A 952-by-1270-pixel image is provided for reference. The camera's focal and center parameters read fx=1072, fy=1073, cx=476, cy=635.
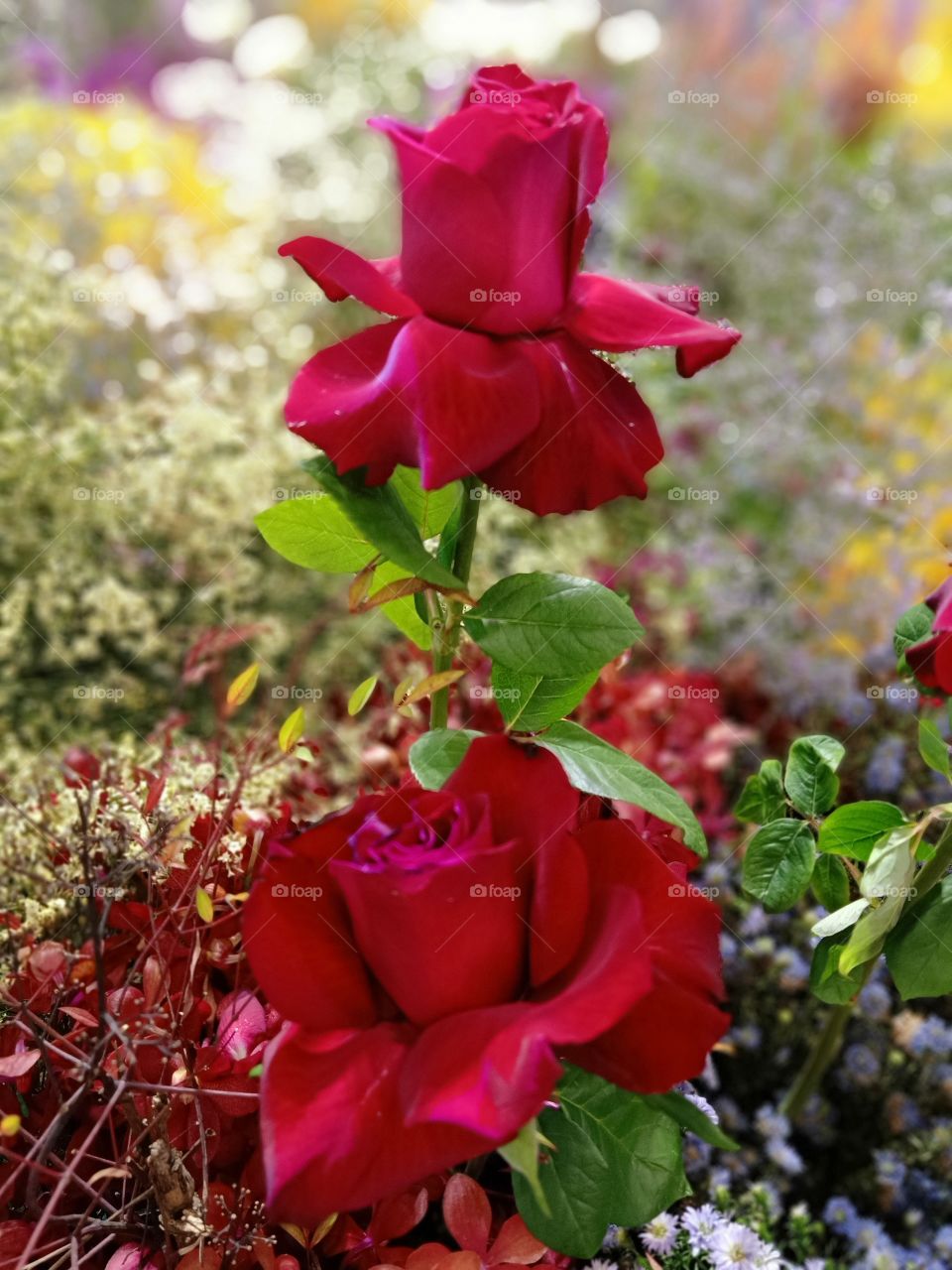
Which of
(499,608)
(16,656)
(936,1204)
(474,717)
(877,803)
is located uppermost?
(499,608)

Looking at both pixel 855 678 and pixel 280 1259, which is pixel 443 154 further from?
pixel 855 678

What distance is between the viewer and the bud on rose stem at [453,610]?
432 millimetres

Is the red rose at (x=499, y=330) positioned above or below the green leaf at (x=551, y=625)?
above

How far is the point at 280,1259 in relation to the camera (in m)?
0.43

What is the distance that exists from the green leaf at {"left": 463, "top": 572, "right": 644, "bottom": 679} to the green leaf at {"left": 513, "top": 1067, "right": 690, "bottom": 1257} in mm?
160

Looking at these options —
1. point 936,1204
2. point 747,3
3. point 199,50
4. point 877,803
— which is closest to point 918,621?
point 877,803

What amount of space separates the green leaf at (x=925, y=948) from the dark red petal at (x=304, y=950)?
0.25 metres

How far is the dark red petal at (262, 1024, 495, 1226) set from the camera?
318mm

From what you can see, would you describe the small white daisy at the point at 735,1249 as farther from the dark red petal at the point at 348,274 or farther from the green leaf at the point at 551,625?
the dark red petal at the point at 348,274

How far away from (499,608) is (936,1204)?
57cm
